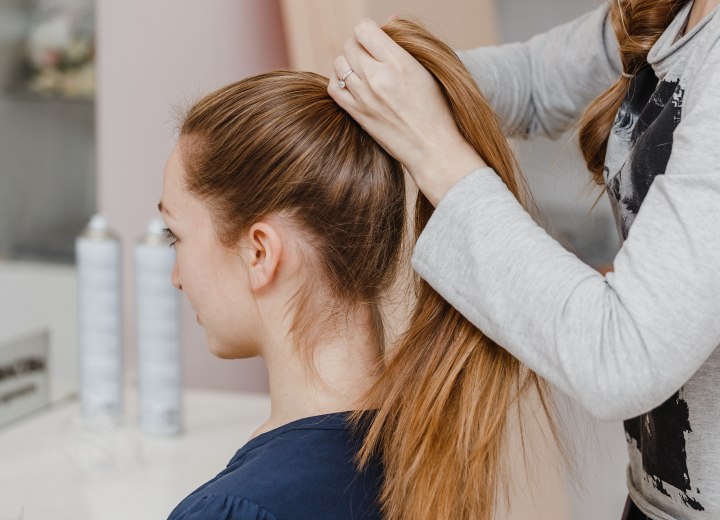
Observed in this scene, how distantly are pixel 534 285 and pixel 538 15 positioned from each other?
1.75 metres

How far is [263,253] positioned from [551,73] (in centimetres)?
45

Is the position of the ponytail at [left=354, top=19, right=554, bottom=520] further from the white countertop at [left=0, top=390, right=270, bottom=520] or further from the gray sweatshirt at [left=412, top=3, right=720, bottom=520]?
the white countertop at [left=0, top=390, right=270, bottom=520]

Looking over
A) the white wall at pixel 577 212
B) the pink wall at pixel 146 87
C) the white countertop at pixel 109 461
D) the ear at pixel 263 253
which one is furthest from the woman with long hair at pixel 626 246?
the white wall at pixel 577 212

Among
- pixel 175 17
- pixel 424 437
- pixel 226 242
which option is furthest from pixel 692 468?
pixel 175 17

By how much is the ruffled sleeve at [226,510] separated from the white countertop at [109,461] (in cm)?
37

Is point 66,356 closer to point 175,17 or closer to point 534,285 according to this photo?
point 175,17

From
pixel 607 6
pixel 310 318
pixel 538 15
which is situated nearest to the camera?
pixel 310 318

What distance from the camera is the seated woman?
31.1 inches

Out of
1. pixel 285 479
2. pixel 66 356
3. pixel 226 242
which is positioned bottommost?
pixel 66 356

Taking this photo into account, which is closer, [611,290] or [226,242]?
[611,290]

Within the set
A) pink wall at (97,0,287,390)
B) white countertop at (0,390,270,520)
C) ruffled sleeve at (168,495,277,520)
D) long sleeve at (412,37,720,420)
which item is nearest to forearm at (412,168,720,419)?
long sleeve at (412,37,720,420)

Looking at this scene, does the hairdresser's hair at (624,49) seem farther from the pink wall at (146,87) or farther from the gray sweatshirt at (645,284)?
the pink wall at (146,87)

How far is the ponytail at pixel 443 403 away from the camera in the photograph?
80cm

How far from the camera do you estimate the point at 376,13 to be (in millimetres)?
1577
